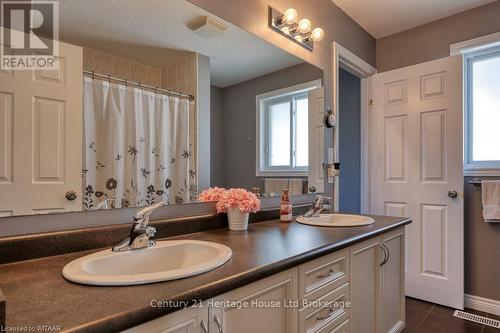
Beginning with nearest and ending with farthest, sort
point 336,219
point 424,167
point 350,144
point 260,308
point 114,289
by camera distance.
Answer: point 114,289 < point 260,308 < point 336,219 < point 424,167 < point 350,144

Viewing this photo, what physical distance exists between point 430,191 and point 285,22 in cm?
177

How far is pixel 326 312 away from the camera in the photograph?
117 centimetres

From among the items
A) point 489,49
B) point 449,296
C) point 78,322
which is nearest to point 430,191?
point 449,296

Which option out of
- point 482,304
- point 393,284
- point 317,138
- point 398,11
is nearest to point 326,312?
point 393,284

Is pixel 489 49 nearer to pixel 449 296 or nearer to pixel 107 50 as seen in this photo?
pixel 449 296

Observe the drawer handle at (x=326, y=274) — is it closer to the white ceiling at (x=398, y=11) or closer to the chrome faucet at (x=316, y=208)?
the chrome faucet at (x=316, y=208)

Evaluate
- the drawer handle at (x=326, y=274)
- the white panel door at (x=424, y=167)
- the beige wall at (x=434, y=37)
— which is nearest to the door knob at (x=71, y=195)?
the drawer handle at (x=326, y=274)

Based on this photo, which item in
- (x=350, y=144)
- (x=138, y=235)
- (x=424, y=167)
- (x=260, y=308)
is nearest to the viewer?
(x=260, y=308)

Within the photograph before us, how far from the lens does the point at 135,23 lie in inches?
47.5

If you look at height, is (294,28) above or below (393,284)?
above

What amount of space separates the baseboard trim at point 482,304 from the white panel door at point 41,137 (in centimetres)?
282

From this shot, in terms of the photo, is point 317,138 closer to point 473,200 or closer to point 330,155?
point 330,155

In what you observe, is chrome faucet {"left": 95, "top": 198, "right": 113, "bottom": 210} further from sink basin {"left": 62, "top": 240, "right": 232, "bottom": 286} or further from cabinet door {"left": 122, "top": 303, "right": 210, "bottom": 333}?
cabinet door {"left": 122, "top": 303, "right": 210, "bottom": 333}

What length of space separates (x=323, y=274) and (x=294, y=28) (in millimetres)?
1492
